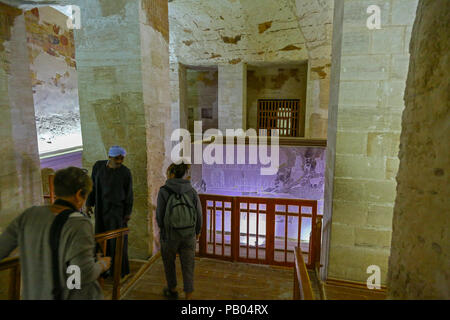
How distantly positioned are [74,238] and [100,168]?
2.02 meters

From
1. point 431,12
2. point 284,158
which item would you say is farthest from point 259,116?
point 431,12

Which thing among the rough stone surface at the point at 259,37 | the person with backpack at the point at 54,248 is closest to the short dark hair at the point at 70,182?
the person with backpack at the point at 54,248

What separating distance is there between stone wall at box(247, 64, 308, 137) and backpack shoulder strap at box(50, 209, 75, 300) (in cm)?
1108

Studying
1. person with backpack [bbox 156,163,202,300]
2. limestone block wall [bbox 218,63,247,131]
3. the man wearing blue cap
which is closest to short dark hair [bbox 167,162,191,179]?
person with backpack [bbox 156,163,202,300]

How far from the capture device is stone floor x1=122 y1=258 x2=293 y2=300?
320 cm

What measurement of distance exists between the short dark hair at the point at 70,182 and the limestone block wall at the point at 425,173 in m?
1.86

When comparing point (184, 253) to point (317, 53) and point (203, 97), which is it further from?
point (203, 97)

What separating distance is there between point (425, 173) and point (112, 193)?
3.06 m

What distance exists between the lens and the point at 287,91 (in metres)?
11.7

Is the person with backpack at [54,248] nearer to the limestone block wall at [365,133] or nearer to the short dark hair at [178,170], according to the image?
the short dark hair at [178,170]

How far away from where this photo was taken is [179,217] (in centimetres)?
262

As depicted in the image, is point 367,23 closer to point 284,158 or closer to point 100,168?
point 100,168

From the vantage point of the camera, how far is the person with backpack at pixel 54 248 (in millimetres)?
1408

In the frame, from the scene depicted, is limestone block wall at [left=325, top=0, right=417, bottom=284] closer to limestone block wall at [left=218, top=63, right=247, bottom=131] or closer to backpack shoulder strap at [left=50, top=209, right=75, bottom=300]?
backpack shoulder strap at [left=50, top=209, right=75, bottom=300]
